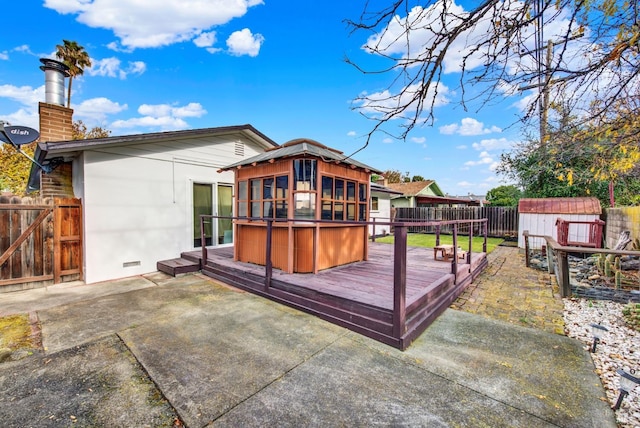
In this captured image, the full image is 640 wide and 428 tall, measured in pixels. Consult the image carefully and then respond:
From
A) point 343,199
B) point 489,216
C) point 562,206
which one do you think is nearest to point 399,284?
point 343,199

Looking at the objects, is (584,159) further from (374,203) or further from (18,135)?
(18,135)

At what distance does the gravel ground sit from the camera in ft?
6.47

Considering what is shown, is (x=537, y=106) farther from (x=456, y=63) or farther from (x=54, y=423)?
(x=54, y=423)

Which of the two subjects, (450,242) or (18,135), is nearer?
(18,135)

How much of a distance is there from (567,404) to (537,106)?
2.50 m

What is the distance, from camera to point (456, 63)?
7.32 feet

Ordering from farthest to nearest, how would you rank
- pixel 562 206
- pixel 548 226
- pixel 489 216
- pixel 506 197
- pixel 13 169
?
pixel 506 197 < pixel 13 169 < pixel 489 216 < pixel 548 226 < pixel 562 206

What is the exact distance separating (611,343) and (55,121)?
986 centimetres

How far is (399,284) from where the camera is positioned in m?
2.83

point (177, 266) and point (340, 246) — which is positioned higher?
point (340, 246)

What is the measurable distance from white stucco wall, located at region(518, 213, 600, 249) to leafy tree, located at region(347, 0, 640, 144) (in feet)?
27.9

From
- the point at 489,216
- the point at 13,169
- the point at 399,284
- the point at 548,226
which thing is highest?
the point at 13,169

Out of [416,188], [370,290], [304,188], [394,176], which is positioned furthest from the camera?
[394,176]

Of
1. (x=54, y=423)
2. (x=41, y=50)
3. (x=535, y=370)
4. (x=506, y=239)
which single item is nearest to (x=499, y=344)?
(x=535, y=370)
